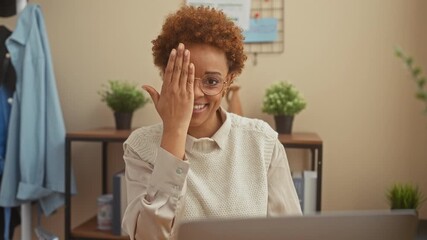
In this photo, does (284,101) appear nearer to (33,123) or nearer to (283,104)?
(283,104)

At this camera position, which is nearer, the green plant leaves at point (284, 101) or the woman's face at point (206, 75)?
the woman's face at point (206, 75)

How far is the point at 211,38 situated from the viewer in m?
1.02

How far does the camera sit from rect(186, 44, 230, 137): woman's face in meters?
1.00

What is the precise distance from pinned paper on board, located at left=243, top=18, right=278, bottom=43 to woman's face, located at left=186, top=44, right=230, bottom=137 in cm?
108

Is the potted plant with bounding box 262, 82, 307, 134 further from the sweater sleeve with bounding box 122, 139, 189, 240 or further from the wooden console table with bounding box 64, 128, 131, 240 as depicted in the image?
the sweater sleeve with bounding box 122, 139, 189, 240

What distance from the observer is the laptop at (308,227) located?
502 mm

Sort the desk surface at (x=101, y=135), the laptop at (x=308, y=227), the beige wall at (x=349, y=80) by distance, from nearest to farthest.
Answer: the laptop at (x=308, y=227), the desk surface at (x=101, y=135), the beige wall at (x=349, y=80)

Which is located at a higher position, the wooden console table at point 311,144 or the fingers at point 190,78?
the fingers at point 190,78

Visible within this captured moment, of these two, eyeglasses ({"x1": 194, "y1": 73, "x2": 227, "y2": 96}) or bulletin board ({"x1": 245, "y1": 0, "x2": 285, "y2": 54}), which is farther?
bulletin board ({"x1": 245, "y1": 0, "x2": 285, "y2": 54})

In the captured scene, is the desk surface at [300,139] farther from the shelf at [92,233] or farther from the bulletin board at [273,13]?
the shelf at [92,233]

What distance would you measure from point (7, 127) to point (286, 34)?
1381 millimetres

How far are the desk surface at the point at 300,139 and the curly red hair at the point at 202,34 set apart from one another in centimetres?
72

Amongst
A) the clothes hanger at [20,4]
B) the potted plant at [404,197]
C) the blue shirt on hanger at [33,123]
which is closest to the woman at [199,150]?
the potted plant at [404,197]

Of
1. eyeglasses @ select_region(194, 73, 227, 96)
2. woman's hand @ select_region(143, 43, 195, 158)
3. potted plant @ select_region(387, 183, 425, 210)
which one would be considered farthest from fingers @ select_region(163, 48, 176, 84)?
potted plant @ select_region(387, 183, 425, 210)
